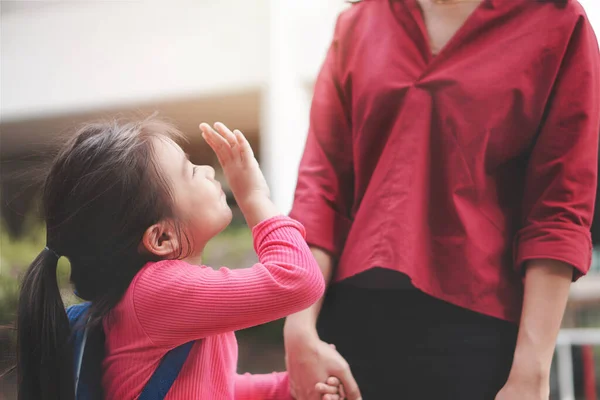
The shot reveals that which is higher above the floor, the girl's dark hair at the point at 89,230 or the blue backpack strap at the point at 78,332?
the girl's dark hair at the point at 89,230

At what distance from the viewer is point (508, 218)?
3.26 ft

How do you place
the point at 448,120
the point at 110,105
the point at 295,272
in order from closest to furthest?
the point at 295,272, the point at 448,120, the point at 110,105

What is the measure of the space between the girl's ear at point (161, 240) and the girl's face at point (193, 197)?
2 cm

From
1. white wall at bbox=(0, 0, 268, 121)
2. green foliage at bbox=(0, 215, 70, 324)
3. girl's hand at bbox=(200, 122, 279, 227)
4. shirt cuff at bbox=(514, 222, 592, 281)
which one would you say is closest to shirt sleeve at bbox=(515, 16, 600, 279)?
shirt cuff at bbox=(514, 222, 592, 281)

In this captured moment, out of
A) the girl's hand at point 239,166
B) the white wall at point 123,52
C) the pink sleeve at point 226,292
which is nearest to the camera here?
the pink sleeve at point 226,292

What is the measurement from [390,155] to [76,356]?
659 mm

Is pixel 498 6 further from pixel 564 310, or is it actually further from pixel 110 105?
pixel 110 105

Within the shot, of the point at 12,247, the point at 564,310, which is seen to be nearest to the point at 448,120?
the point at 564,310

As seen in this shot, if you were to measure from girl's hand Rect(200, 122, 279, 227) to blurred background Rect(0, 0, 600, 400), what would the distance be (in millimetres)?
52

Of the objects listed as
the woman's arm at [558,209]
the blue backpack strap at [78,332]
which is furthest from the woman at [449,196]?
the blue backpack strap at [78,332]

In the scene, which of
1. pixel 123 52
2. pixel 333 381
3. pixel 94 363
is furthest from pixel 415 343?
pixel 123 52

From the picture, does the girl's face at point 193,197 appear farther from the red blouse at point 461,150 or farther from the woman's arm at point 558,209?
the woman's arm at point 558,209

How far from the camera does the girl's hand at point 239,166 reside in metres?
1.02

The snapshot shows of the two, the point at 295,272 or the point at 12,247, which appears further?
the point at 12,247
